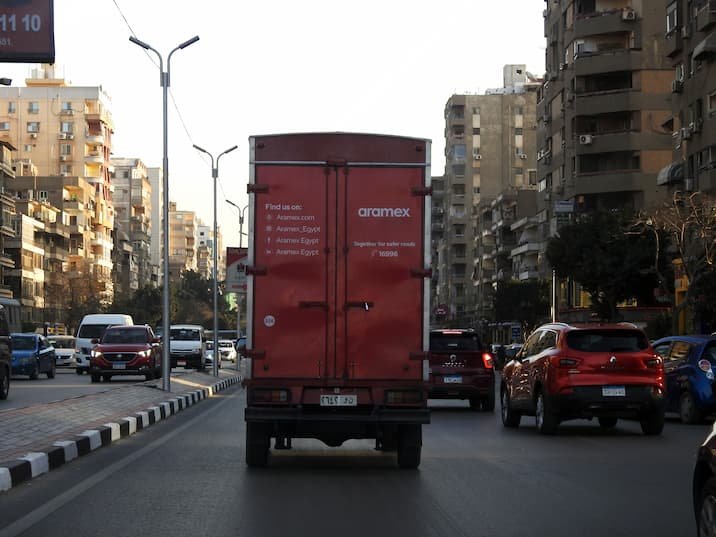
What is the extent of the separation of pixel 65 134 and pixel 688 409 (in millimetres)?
129400

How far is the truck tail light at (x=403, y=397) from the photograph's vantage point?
13016mm

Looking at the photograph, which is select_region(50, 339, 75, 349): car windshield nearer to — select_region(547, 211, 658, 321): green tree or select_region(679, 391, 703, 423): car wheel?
select_region(547, 211, 658, 321): green tree

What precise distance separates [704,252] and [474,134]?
3928 inches

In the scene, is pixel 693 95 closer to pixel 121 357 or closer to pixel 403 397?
pixel 121 357

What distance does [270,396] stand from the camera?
1302 centimetres

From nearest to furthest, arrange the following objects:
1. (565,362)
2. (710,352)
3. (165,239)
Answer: (565,362) → (710,352) → (165,239)

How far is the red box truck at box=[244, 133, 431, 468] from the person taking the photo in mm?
12914

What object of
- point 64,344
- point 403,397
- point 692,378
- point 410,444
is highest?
point 403,397

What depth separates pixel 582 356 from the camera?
60.8 feet

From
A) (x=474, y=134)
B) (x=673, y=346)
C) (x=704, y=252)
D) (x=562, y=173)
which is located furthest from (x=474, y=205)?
(x=673, y=346)

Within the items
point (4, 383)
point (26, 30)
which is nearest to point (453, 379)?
point (4, 383)

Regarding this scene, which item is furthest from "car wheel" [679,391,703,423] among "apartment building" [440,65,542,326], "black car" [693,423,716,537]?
"apartment building" [440,65,542,326]

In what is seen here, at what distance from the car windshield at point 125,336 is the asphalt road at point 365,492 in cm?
2628

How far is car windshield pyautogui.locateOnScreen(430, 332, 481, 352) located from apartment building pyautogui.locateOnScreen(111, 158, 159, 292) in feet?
489
